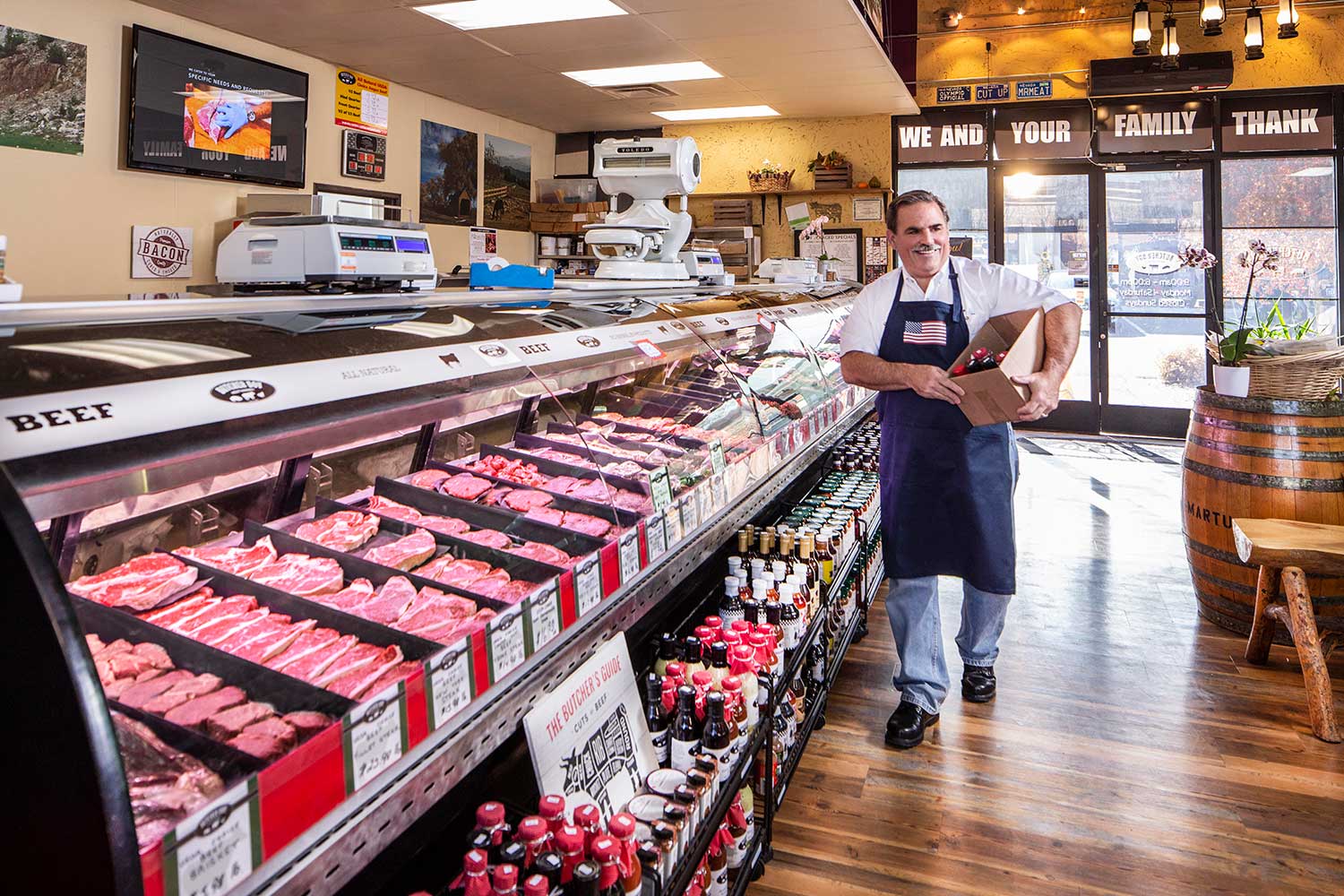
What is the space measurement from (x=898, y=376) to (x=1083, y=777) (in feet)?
4.32

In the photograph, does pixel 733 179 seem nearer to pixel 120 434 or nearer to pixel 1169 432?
pixel 1169 432

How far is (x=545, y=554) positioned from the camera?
168cm

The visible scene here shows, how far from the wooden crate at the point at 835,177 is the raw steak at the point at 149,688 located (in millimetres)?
8372

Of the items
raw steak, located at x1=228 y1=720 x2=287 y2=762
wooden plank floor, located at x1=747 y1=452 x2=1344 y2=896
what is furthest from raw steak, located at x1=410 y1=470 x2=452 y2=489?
wooden plank floor, located at x1=747 y1=452 x2=1344 y2=896

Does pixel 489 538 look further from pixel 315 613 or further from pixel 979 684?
pixel 979 684

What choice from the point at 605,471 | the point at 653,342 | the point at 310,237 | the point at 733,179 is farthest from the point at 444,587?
the point at 733,179

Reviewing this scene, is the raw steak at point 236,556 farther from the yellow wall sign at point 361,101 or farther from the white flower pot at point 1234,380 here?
the yellow wall sign at point 361,101

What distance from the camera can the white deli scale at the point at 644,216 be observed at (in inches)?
142

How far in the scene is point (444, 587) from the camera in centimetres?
149

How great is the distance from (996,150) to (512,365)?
865cm

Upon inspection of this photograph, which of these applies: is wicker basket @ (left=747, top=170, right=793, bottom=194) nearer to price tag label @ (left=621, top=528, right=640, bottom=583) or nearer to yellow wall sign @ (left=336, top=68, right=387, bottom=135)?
yellow wall sign @ (left=336, top=68, right=387, bottom=135)

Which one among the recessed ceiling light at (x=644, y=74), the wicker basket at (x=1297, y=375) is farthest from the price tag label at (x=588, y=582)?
the recessed ceiling light at (x=644, y=74)

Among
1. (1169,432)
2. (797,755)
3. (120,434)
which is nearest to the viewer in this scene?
(120,434)

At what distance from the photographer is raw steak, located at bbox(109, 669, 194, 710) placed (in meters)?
1.03
